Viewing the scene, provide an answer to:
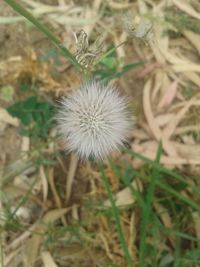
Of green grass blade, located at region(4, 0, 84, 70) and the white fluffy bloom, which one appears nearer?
green grass blade, located at region(4, 0, 84, 70)

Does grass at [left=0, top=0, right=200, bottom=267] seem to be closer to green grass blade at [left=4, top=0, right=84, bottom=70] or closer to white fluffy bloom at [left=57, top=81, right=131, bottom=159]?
white fluffy bloom at [left=57, top=81, right=131, bottom=159]

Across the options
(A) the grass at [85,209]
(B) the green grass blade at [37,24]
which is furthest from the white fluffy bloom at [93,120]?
(A) the grass at [85,209]

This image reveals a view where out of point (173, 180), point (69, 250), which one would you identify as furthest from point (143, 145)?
point (69, 250)

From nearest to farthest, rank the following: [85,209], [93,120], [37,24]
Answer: [37,24]
[93,120]
[85,209]

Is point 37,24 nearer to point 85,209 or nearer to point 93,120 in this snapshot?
point 93,120

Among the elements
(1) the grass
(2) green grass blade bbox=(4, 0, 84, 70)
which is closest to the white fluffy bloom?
(2) green grass blade bbox=(4, 0, 84, 70)

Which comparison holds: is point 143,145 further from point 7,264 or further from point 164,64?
point 7,264

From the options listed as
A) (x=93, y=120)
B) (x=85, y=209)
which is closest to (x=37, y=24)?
(x=93, y=120)

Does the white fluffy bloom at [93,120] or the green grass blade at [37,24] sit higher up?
the green grass blade at [37,24]

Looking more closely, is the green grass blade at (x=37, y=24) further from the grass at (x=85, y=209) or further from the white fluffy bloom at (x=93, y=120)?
the grass at (x=85, y=209)
